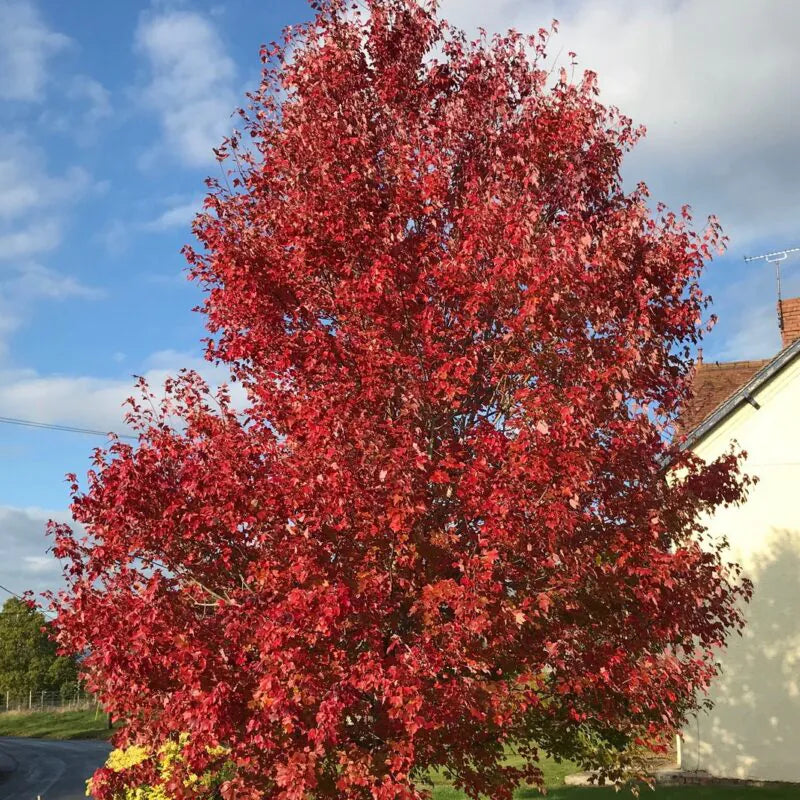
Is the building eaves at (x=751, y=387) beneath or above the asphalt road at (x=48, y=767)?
above

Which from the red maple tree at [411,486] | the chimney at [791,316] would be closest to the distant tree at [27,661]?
the chimney at [791,316]

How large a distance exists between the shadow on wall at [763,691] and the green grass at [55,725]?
42265 mm

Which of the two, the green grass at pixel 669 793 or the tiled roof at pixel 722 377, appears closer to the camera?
the green grass at pixel 669 793

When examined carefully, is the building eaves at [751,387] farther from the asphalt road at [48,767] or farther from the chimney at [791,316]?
the asphalt road at [48,767]

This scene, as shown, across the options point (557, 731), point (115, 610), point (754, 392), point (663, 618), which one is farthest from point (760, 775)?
point (115, 610)

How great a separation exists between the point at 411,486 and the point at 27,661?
83.2 m

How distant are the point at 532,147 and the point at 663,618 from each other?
17.9 ft

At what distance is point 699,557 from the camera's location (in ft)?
29.2

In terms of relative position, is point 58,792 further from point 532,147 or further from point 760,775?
point 532,147

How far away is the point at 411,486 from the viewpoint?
7.79m

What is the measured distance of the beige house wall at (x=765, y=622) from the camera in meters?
19.6

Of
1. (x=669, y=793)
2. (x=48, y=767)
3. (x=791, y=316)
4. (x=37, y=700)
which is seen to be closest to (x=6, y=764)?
(x=48, y=767)

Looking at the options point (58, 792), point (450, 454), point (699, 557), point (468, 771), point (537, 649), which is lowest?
point (58, 792)

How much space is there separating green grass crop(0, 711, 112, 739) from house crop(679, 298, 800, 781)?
4255 centimetres
